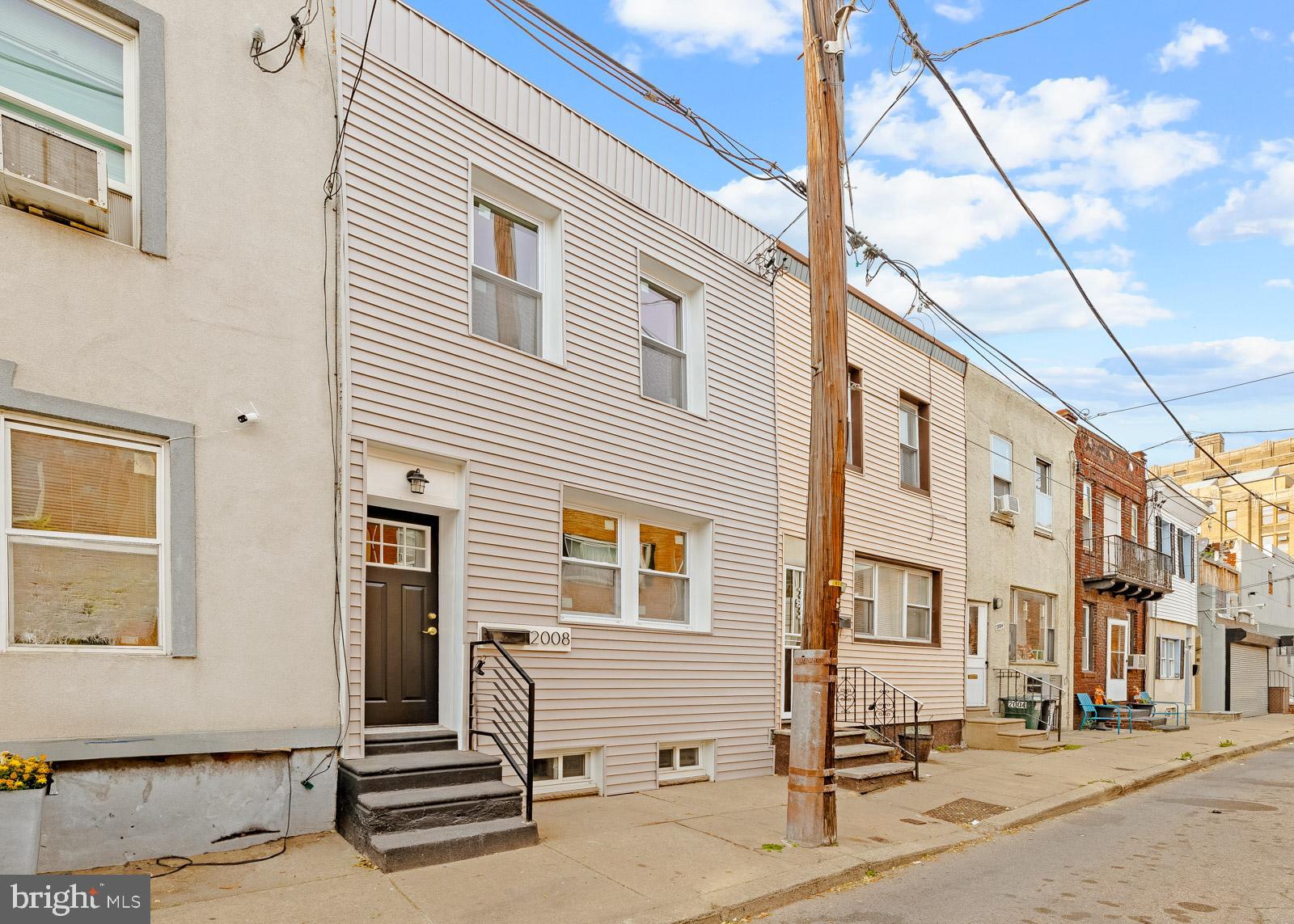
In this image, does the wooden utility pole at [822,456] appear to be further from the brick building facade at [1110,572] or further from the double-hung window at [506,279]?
the brick building facade at [1110,572]

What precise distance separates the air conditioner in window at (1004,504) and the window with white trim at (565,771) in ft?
37.0

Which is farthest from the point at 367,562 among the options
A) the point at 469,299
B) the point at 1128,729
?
the point at 1128,729

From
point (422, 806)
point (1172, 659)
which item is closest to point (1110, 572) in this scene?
point (1172, 659)

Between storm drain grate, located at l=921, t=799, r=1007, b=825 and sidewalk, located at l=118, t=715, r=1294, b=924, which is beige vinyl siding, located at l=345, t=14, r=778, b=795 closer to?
sidewalk, located at l=118, t=715, r=1294, b=924

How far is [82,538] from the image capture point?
627cm

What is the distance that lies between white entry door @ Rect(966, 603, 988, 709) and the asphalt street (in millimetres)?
6285

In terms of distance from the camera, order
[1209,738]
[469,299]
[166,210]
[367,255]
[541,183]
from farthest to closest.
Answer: [1209,738] < [541,183] < [469,299] < [367,255] < [166,210]

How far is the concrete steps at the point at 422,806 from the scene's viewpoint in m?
6.73

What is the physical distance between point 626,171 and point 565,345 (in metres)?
2.45

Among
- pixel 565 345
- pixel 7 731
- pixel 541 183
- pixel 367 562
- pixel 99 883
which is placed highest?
pixel 541 183

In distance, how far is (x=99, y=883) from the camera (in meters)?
5.68

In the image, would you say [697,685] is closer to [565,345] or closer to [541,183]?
[565,345]

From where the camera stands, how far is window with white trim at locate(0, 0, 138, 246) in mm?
6328

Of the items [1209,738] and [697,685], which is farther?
[1209,738]
